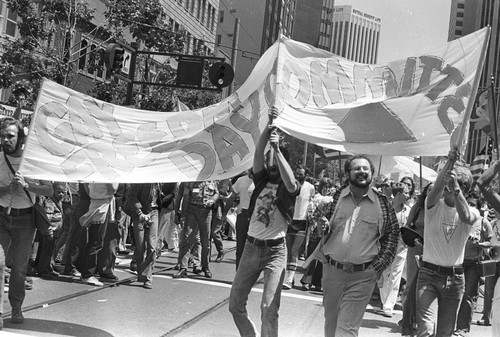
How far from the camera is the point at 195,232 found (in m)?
12.5

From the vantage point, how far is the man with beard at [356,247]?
5840 millimetres

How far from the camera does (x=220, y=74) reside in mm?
19531

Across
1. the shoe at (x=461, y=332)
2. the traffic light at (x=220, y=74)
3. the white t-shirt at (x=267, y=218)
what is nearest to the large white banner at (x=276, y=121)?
the white t-shirt at (x=267, y=218)

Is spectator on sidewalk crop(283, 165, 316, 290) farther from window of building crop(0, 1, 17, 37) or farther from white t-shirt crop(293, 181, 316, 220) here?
window of building crop(0, 1, 17, 37)

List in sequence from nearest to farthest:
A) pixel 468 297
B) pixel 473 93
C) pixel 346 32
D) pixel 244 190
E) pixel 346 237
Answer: pixel 346 237, pixel 473 93, pixel 468 297, pixel 244 190, pixel 346 32

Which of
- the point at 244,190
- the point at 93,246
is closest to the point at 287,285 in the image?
the point at 244,190

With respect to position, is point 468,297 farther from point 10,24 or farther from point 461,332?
point 10,24

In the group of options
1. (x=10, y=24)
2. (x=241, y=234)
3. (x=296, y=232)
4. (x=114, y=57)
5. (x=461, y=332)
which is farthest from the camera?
(x=10, y=24)

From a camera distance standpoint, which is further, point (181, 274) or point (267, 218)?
point (181, 274)

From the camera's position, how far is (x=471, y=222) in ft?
20.5

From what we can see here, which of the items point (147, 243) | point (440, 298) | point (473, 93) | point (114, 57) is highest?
point (114, 57)

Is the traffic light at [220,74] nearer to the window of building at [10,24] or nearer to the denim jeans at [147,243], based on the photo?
the denim jeans at [147,243]

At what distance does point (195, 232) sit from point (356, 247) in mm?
6840

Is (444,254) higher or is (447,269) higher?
(444,254)
